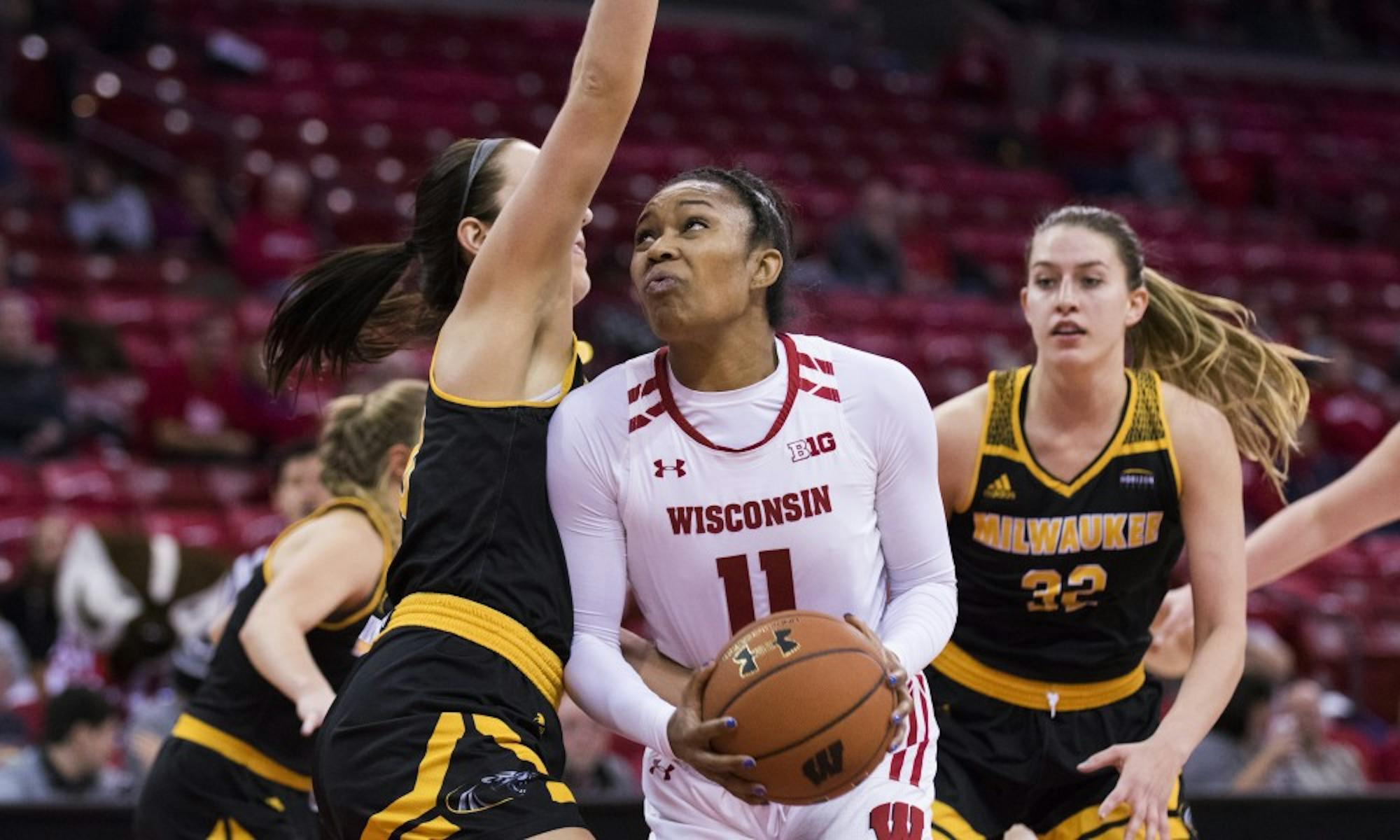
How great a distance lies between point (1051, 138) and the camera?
53.2 feet

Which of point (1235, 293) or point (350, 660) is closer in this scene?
point (350, 660)

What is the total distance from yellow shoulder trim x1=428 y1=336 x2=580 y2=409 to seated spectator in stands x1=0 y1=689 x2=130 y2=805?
11.8 ft

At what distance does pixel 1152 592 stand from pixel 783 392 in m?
1.22

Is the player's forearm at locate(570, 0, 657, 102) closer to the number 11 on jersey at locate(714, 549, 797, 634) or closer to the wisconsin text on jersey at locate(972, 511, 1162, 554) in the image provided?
the number 11 on jersey at locate(714, 549, 797, 634)

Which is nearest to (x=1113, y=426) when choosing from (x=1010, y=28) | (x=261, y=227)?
(x=261, y=227)

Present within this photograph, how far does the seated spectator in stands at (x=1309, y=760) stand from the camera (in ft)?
23.0

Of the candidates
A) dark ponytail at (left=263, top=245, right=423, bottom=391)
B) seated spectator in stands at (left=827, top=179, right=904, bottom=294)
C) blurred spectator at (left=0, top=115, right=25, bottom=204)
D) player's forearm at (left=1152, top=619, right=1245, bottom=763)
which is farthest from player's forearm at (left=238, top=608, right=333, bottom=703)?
seated spectator in stands at (left=827, top=179, right=904, bottom=294)

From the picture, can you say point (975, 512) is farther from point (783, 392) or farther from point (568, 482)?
point (568, 482)

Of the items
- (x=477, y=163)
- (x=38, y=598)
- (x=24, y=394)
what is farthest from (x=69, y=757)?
(x=477, y=163)

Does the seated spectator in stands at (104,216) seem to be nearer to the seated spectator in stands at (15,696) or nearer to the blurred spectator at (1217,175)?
the seated spectator in stands at (15,696)

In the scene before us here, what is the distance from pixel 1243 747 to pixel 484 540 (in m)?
5.27

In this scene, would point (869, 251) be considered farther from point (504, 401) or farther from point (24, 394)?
point (504, 401)

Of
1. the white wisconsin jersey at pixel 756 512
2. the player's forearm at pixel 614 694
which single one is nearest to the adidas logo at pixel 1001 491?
the white wisconsin jersey at pixel 756 512

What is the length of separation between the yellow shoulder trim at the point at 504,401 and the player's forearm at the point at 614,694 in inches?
16.0
